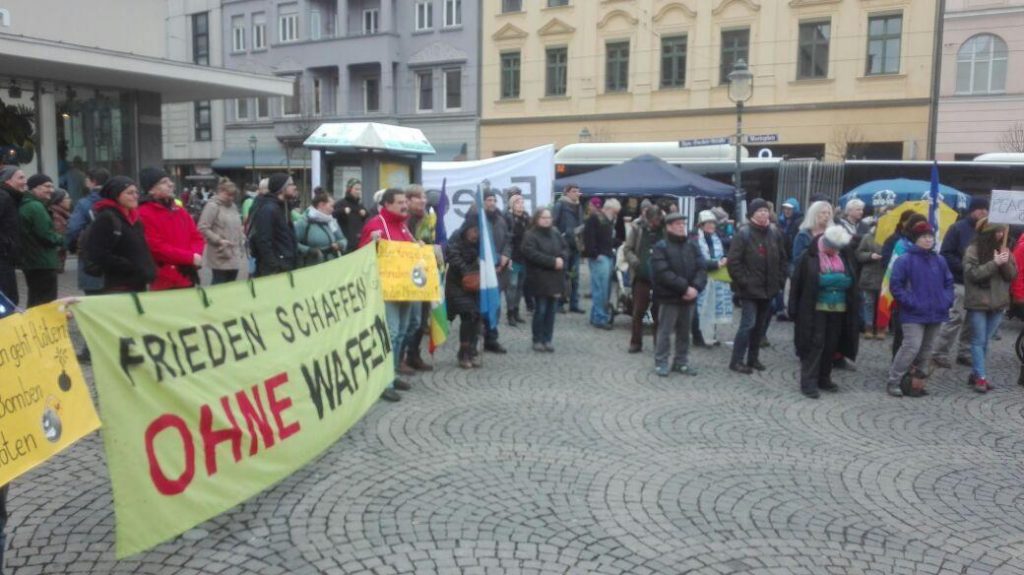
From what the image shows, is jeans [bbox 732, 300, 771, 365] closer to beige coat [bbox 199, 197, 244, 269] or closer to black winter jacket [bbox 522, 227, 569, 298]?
black winter jacket [bbox 522, 227, 569, 298]

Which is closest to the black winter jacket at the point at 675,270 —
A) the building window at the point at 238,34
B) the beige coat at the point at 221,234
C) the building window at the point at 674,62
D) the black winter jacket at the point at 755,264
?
the black winter jacket at the point at 755,264

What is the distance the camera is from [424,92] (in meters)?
38.2

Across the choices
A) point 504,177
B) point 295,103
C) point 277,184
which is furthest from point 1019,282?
point 295,103

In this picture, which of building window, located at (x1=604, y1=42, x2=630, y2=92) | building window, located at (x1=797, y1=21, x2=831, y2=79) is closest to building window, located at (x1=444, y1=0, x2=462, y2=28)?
building window, located at (x1=604, y1=42, x2=630, y2=92)

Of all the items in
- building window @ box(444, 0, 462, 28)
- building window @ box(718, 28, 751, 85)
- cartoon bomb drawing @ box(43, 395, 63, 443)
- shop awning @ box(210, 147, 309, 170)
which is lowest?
cartoon bomb drawing @ box(43, 395, 63, 443)

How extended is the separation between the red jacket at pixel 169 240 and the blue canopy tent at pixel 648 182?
8822 millimetres

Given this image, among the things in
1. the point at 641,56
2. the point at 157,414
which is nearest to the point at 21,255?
the point at 157,414

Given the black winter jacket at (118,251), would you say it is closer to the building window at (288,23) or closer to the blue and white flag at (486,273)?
the blue and white flag at (486,273)

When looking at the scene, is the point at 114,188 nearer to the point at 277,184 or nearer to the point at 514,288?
the point at 277,184

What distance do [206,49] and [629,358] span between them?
42.3 meters

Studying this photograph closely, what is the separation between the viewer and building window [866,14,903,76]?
94.2 ft

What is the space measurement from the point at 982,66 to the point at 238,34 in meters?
34.8

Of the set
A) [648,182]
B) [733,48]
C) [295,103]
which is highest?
[733,48]

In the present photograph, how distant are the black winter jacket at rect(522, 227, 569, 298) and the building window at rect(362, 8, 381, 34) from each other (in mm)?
32250
